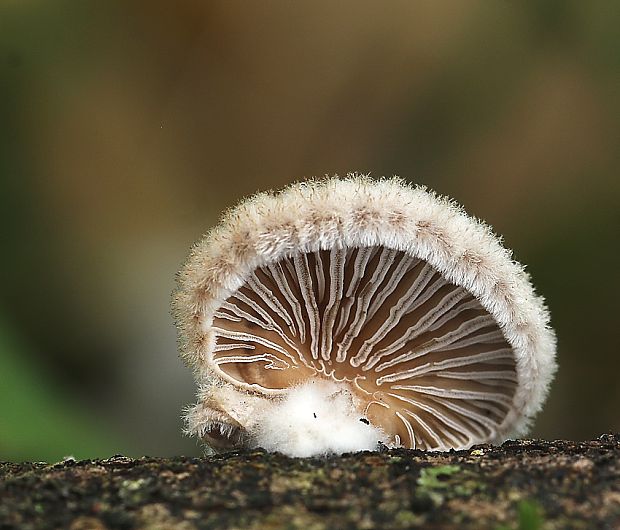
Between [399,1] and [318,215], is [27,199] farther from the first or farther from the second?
[318,215]

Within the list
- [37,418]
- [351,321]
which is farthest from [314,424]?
[37,418]

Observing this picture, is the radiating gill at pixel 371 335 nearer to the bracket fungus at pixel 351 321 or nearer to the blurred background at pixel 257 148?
the bracket fungus at pixel 351 321

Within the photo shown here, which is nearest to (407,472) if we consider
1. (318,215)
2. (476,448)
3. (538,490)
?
(538,490)

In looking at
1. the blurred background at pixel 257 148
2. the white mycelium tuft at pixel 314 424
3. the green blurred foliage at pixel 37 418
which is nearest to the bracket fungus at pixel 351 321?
the white mycelium tuft at pixel 314 424

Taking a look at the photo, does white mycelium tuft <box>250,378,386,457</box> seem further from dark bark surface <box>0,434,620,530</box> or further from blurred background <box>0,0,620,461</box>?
blurred background <box>0,0,620,461</box>

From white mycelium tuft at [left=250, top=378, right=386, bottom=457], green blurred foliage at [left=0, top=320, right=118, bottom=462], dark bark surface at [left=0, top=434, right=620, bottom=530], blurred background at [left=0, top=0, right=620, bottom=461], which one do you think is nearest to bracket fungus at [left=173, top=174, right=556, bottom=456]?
white mycelium tuft at [left=250, top=378, right=386, bottom=457]
